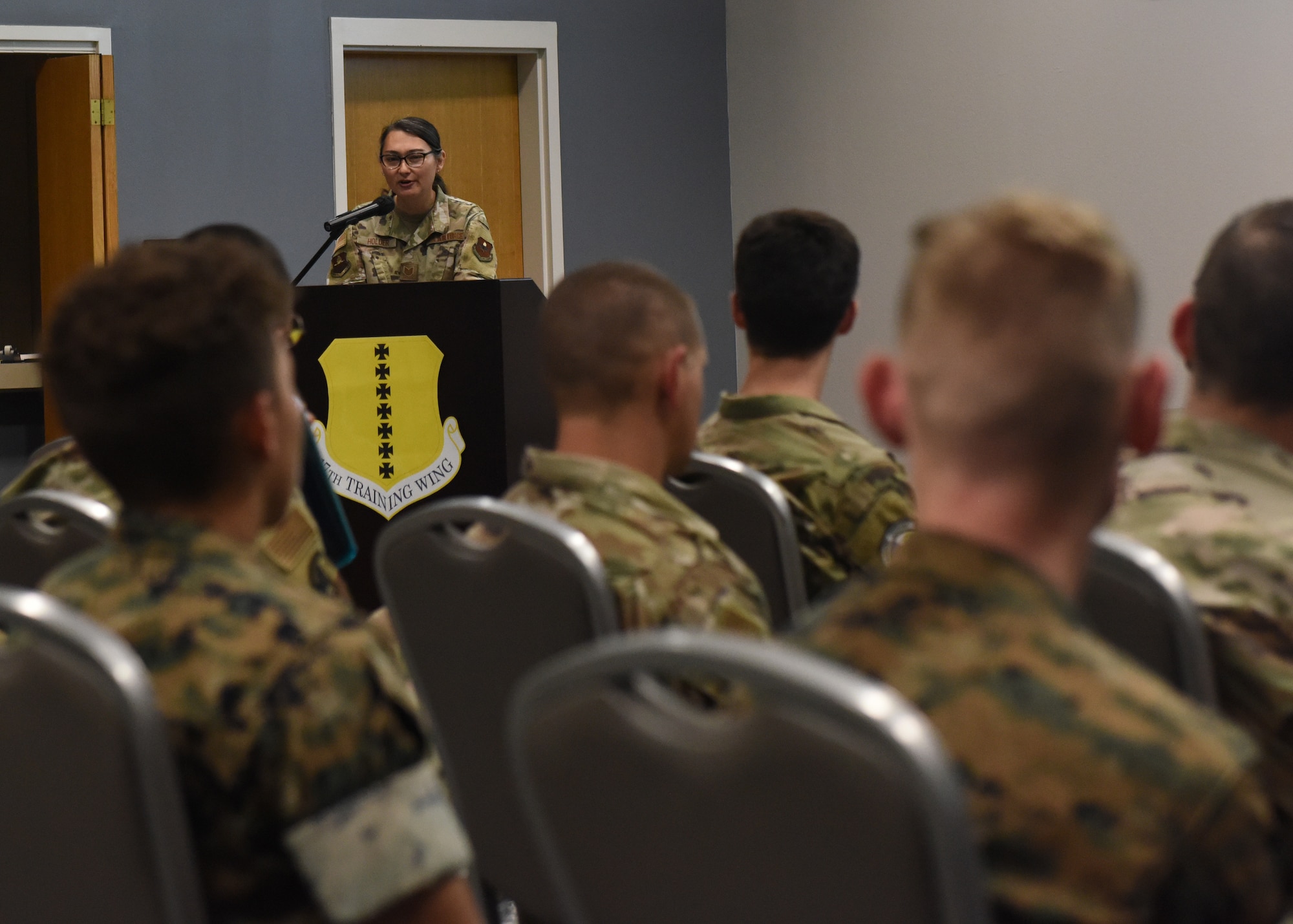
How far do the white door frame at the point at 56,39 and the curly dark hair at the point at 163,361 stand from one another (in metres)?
5.07

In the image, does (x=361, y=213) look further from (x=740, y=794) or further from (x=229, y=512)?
(x=740, y=794)

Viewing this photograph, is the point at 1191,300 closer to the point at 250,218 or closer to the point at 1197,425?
the point at 1197,425

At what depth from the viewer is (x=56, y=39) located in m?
5.64

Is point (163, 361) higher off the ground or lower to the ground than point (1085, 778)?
higher

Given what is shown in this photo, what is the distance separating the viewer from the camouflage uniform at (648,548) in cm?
147

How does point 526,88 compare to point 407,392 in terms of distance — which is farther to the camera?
point 526,88

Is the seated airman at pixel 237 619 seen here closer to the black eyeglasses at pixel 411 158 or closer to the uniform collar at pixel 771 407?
the uniform collar at pixel 771 407

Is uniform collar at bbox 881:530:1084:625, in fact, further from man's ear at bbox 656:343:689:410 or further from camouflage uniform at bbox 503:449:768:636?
man's ear at bbox 656:343:689:410

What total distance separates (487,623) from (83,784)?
575mm

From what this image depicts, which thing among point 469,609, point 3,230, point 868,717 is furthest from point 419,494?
point 3,230

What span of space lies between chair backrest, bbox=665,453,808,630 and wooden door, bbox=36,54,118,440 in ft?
14.0

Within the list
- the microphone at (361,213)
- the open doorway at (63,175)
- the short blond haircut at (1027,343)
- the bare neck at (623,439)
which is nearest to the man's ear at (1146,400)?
the short blond haircut at (1027,343)

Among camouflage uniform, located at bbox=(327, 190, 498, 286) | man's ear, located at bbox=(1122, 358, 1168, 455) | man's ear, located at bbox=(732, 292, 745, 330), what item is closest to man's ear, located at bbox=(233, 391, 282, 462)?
man's ear, located at bbox=(1122, 358, 1168, 455)

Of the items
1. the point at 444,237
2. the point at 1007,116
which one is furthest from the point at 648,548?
the point at 1007,116
